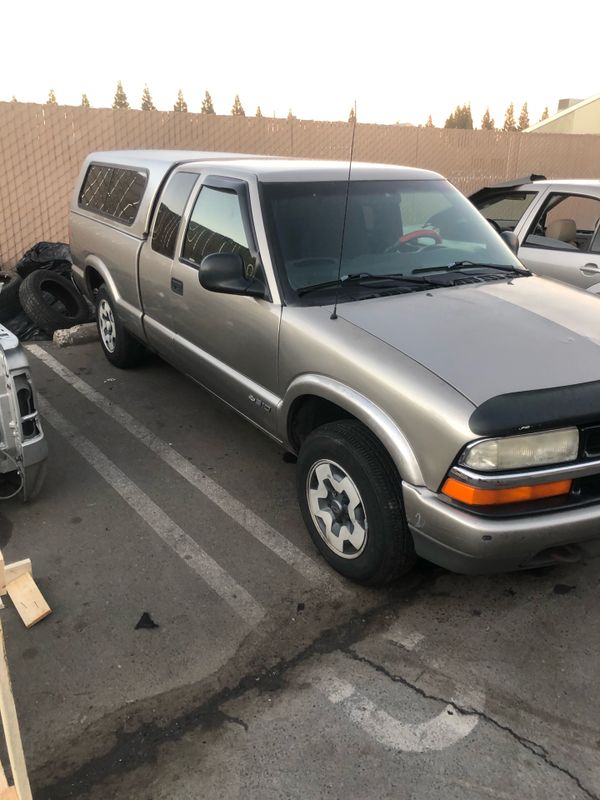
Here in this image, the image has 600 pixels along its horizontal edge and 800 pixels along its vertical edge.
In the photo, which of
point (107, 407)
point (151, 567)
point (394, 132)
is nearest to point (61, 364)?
point (107, 407)

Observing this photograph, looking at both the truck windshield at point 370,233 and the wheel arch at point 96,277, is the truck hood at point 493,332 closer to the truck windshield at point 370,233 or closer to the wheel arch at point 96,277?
the truck windshield at point 370,233

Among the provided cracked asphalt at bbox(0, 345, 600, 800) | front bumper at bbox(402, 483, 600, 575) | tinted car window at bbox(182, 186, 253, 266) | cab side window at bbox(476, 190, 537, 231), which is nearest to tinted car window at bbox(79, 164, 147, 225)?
tinted car window at bbox(182, 186, 253, 266)

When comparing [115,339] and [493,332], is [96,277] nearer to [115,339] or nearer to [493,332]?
[115,339]

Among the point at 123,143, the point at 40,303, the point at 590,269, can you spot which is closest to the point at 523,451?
the point at 590,269

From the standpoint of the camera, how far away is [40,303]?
687 cm

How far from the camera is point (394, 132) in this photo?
12062 millimetres

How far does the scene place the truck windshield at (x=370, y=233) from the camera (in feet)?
11.1

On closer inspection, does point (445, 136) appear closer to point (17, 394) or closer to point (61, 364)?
point (61, 364)

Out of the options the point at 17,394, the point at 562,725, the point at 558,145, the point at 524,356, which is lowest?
the point at 562,725

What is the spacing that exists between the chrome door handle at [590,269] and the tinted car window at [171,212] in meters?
3.27

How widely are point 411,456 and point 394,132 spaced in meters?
11.0

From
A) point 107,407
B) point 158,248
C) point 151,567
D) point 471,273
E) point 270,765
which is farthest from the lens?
point 107,407

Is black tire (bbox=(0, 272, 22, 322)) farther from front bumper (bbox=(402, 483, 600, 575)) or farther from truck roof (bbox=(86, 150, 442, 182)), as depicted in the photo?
front bumper (bbox=(402, 483, 600, 575))

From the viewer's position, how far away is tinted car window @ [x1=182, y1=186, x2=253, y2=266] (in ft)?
11.9
